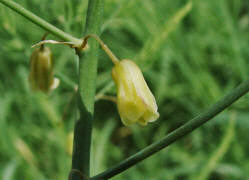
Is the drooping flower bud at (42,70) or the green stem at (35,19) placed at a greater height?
the green stem at (35,19)

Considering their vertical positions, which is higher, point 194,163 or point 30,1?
point 30,1

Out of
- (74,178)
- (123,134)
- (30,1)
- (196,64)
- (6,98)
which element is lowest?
(123,134)

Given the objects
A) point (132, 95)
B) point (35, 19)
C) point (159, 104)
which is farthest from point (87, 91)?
point (159, 104)

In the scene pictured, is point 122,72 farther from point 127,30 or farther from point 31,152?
point 127,30

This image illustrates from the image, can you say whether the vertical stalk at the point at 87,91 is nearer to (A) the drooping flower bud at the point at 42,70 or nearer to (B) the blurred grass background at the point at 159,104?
(A) the drooping flower bud at the point at 42,70

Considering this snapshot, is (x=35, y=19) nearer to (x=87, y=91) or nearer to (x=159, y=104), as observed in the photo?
(x=87, y=91)

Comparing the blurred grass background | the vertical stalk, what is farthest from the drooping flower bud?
the blurred grass background

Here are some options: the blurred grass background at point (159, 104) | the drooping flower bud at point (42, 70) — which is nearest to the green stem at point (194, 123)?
the drooping flower bud at point (42, 70)

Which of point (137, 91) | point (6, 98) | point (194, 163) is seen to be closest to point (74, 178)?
point (137, 91)
